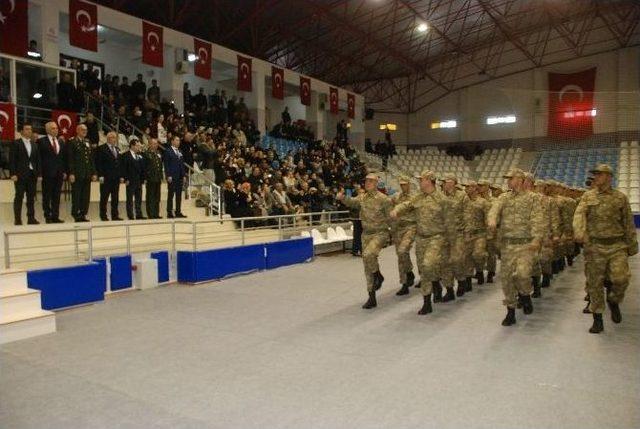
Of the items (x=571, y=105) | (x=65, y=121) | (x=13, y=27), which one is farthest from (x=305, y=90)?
(x=571, y=105)

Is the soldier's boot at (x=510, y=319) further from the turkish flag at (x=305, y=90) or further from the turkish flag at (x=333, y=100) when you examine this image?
the turkish flag at (x=333, y=100)

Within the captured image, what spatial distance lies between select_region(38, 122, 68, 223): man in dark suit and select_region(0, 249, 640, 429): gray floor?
2487 millimetres

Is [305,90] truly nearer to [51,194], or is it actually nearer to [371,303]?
[51,194]

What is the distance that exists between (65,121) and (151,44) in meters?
4.98

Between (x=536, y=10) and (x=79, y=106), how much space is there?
20313 millimetres

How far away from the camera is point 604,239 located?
5.56 m

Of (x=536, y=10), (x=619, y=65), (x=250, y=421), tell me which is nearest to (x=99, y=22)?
(x=250, y=421)

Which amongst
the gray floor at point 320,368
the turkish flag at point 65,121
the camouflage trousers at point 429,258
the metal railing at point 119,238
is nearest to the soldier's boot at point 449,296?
the gray floor at point 320,368

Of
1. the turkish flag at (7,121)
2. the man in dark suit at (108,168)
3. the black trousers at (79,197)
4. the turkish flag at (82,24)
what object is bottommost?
the black trousers at (79,197)

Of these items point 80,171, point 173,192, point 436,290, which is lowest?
point 436,290

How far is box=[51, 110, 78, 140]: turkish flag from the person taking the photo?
1086 cm

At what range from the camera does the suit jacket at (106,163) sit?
9.15 metres

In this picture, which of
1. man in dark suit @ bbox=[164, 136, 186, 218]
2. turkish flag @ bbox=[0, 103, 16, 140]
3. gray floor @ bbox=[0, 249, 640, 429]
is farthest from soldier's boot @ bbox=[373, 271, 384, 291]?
turkish flag @ bbox=[0, 103, 16, 140]

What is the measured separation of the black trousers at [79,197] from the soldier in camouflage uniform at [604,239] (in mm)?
7848
